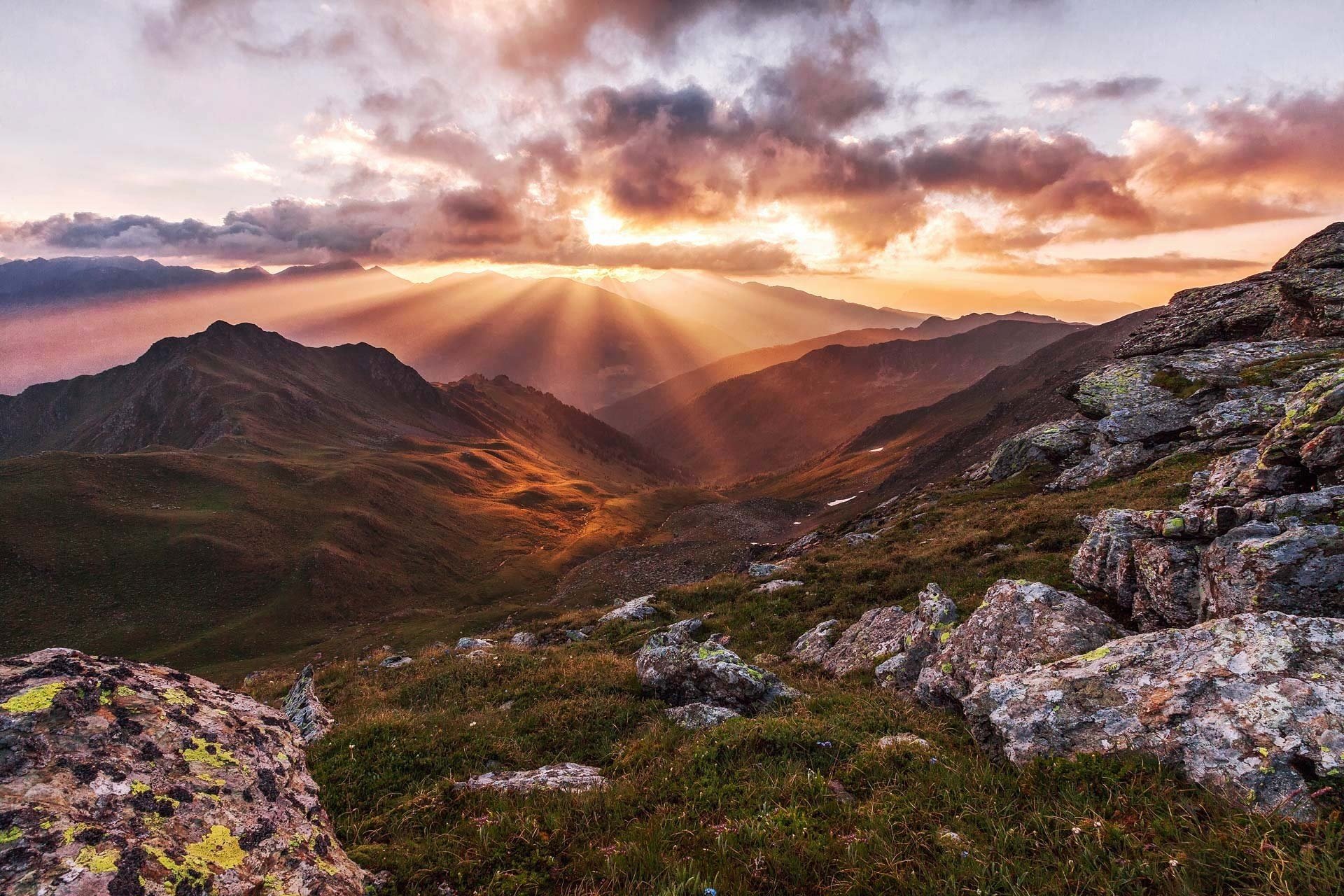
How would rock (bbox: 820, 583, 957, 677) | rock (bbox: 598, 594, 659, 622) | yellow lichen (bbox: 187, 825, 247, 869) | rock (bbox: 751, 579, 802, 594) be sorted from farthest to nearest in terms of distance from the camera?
rock (bbox: 598, 594, 659, 622), rock (bbox: 751, 579, 802, 594), rock (bbox: 820, 583, 957, 677), yellow lichen (bbox: 187, 825, 247, 869)

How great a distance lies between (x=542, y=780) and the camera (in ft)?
30.9

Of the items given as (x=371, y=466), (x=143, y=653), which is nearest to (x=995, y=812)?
(x=143, y=653)

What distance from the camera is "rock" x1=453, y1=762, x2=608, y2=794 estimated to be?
8.98 meters

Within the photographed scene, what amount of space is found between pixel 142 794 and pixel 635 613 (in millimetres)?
23621

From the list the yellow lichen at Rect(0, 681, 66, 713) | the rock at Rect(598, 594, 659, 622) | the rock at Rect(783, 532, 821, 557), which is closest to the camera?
the yellow lichen at Rect(0, 681, 66, 713)

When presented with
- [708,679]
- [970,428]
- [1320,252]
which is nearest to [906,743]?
[708,679]

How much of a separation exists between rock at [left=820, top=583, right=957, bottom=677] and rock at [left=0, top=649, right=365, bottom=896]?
13.0m

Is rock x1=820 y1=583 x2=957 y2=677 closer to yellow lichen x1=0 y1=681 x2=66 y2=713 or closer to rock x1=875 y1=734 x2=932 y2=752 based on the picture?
rock x1=875 y1=734 x2=932 y2=752

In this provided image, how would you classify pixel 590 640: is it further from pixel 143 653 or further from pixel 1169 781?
pixel 143 653

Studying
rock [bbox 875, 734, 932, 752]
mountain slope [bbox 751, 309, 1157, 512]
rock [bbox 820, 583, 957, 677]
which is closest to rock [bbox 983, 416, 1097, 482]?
mountain slope [bbox 751, 309, 1157, 512]

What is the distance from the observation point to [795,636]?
2220 centimetres

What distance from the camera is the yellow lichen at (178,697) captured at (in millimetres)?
7263

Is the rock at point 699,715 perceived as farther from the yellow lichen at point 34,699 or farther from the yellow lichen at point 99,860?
the yellow lichen at point 34,699

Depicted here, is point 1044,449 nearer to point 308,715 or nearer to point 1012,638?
point 1012,638
